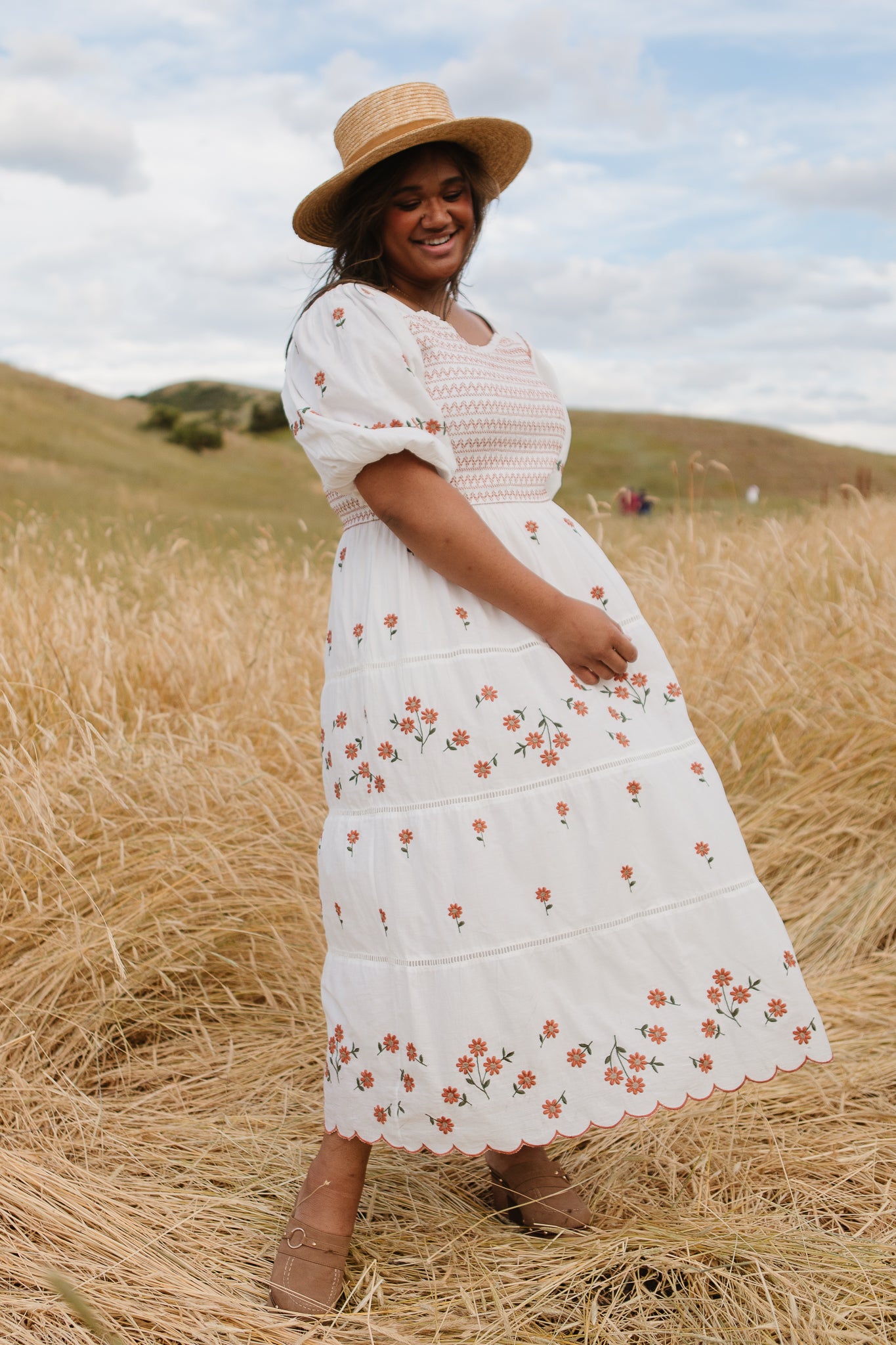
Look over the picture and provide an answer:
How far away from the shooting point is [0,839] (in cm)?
286

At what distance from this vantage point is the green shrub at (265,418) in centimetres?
4122

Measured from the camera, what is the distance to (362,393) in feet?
5.83

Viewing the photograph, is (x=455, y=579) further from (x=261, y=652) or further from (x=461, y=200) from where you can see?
(x=261, y=652)

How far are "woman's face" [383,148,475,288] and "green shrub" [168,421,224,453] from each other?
1284 inches

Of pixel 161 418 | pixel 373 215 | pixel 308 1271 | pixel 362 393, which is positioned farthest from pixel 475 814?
pixel 161 418

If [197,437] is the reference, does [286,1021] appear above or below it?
below

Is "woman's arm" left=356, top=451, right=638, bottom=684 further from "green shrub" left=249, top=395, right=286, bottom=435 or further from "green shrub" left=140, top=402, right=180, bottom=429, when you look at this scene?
"green shrub" left=249, top=395, right=286, bottom=435

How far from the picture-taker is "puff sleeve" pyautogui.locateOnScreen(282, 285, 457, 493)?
1766mm

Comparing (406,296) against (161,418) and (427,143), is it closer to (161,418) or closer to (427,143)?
(427,143)

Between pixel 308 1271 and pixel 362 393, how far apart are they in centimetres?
152

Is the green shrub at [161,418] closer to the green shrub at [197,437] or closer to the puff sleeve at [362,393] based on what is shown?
A: the green shrub at [197,437]

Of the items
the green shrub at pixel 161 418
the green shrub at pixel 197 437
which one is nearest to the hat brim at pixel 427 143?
the green shrub at pixel 197 437

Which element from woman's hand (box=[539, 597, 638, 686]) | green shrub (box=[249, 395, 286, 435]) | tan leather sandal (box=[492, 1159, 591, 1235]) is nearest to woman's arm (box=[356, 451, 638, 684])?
woman's hand (box=[539, 597, 638, 686])

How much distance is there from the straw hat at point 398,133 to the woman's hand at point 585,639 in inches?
34.2
